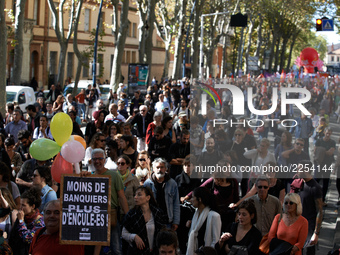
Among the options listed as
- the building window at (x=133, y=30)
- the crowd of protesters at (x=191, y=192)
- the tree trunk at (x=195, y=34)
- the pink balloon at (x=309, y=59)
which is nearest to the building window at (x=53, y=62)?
the tree trunk at (x=195, y=34)

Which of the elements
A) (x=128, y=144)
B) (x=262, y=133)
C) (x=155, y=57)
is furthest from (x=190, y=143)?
(x=155, y=57)

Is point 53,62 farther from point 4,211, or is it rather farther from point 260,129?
point 4,211

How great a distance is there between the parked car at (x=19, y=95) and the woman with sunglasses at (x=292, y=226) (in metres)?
16.2

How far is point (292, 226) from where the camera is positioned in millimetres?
6520

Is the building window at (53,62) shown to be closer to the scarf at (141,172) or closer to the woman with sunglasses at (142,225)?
the scarf at (141,172)

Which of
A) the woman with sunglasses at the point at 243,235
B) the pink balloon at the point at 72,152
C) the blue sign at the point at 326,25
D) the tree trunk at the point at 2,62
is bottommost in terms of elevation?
the woman with sunglasses at the point at 243,235

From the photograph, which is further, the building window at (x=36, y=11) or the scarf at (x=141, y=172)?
the building window at (x=36, y=11)

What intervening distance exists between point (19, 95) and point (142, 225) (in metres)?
16.2

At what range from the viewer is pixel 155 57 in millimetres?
72000

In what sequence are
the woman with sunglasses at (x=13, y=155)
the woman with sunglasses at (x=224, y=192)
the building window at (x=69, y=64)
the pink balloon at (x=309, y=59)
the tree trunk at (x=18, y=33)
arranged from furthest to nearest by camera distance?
1. the building window at (x=69, y=64)
2. the pink balloon at (x=309, y=59)
3. the tree trunk at (x=18, y=33)
4. the woman with sunglasses at (x=13, y=155)
5. the woman with sunglasses at (x=224, y=192)

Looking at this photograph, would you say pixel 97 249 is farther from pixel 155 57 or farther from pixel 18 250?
pixel 155 57

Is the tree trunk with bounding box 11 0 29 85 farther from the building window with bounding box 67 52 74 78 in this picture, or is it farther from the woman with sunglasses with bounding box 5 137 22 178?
the building window with bounding box 67 52 74 78

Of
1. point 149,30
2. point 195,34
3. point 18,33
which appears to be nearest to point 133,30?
point 195,34

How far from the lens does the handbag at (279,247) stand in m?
6.21
